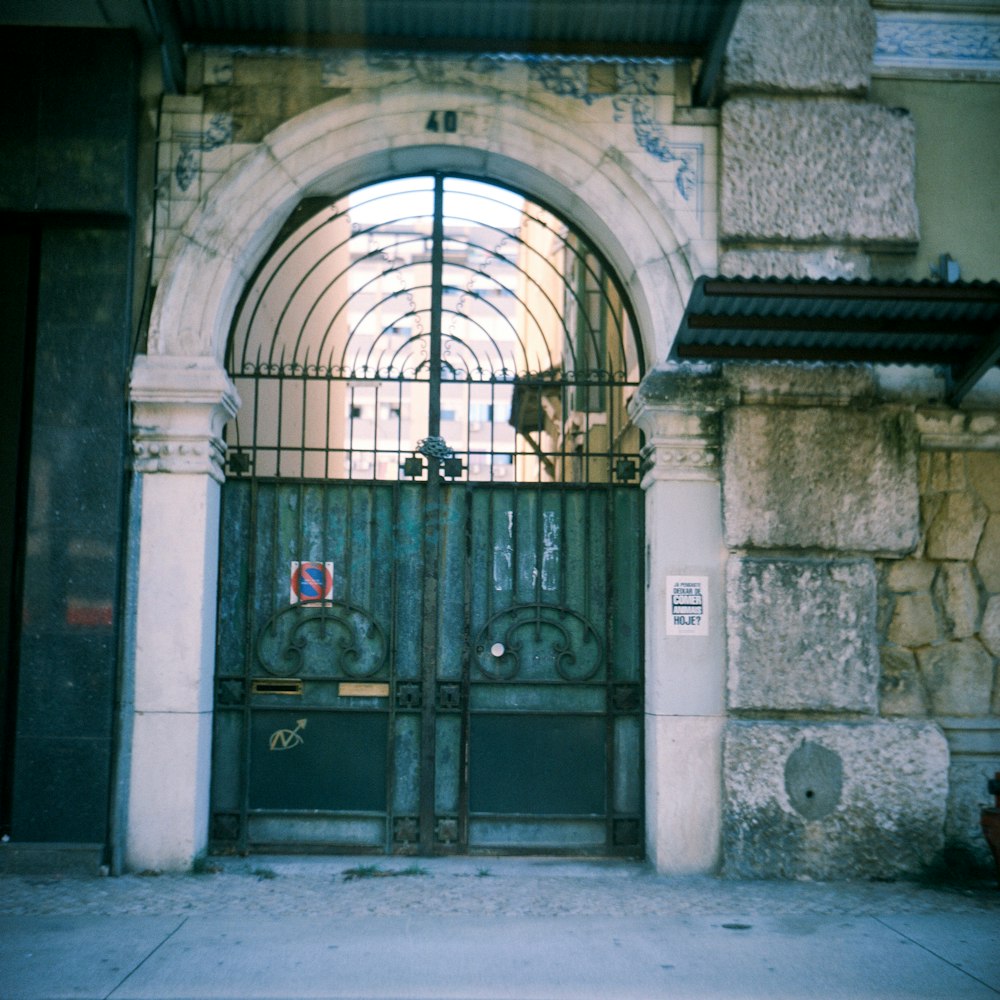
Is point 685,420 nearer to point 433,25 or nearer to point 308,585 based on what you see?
point 308,585

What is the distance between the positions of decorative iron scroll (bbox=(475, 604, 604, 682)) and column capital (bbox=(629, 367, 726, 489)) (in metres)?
1.08

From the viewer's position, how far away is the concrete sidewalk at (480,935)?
4.43 m

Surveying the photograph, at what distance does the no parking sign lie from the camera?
22.1 ft

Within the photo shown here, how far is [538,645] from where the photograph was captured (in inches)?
265

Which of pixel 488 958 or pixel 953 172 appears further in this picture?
pixel 953 172

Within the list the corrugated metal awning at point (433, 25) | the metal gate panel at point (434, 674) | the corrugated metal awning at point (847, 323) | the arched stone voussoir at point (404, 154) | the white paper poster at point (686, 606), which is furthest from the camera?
the metal gate panel at point (434, 674)

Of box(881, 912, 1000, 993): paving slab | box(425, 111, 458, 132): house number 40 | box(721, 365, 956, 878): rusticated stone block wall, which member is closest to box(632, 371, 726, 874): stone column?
box(721, 365, 956, 878): rusticated stone block wall

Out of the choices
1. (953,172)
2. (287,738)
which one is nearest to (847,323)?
(953,172)

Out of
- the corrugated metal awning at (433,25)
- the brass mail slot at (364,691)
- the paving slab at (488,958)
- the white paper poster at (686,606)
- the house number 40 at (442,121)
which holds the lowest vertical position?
the paving slab at (488,958)

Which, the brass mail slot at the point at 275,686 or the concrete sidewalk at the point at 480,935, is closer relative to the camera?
the concrete sidewalk at the point at 480,935

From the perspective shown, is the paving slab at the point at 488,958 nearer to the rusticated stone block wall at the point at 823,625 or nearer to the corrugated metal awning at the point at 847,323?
the rusticated stone block wall at the point at 823,625

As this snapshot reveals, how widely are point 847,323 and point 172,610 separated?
13.1 ft

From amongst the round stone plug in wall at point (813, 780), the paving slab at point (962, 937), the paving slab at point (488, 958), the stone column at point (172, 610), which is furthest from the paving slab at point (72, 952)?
the paving slab at point (962, 937)

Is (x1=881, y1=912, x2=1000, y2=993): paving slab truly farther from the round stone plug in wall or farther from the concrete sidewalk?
the round stone plug in wall
